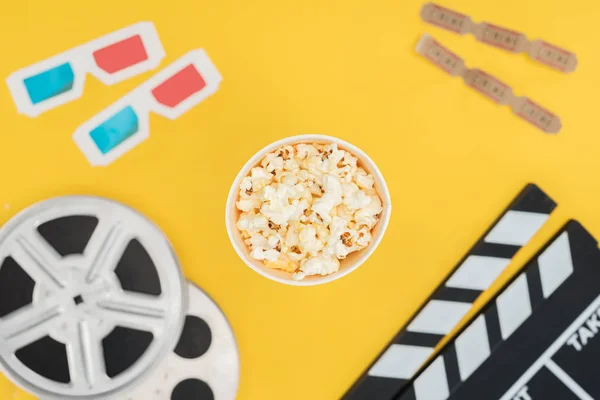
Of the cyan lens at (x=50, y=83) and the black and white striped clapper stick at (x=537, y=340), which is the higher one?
the black and white striped clapper stick at (x=537, y=340)

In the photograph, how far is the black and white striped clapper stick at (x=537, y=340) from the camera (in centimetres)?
98

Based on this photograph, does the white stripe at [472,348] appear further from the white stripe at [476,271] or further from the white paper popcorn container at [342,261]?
the white paper popcorn container at [342,261]

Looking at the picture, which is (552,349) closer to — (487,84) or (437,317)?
(437,317)

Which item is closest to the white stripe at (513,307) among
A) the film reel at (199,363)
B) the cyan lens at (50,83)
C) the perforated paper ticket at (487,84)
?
the perforated paper ticket at (487,84)

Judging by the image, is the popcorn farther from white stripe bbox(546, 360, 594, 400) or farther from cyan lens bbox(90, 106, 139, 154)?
white stripe bbox(546, 360, 594, 400)

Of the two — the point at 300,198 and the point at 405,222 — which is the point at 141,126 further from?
the point at 405,222

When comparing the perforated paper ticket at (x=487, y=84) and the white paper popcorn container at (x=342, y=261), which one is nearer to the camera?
the white paper popcorn container at (x=342, y=261)

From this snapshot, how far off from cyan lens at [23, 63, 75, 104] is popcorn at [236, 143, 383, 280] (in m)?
0.44

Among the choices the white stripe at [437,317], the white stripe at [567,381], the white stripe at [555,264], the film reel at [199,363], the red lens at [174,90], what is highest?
the white stripe at [555,264]

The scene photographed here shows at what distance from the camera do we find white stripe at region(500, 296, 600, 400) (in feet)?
3.21

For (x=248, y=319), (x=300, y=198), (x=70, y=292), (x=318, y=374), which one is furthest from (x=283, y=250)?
(x=70, y=292)

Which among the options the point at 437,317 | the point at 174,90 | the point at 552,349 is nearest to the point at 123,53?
the point at 174,90

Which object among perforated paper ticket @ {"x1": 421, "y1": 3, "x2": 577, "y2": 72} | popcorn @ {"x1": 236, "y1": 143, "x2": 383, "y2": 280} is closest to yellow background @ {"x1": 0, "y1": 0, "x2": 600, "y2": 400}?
perforated paper ticket @ {"x1": 421, "y1": 3, "x2": 577, "y2": 72}

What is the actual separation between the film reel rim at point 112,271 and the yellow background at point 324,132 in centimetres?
3
